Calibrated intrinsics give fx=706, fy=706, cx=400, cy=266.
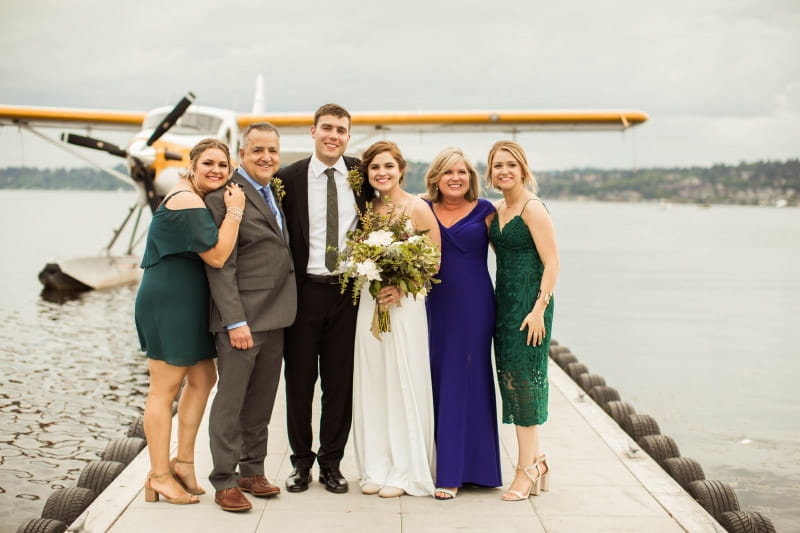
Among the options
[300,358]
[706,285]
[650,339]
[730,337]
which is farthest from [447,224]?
[706,285]

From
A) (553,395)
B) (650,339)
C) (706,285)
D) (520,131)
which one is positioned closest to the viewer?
(553,395)

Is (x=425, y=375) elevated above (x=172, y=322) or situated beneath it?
situated beneath

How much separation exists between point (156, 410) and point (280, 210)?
48.8 inches

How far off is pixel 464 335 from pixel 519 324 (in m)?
0.31

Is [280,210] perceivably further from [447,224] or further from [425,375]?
[425,375]

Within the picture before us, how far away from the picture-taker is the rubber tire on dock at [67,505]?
3.83 meters

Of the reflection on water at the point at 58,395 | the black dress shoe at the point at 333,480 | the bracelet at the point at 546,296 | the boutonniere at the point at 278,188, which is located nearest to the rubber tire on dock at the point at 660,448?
the bracelet at the point at 546,296

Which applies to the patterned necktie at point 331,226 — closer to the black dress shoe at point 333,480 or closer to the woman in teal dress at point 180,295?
the woman in teal dress at point 180,295

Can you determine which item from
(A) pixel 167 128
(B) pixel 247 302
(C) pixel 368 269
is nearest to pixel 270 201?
(B) pixel 247 302

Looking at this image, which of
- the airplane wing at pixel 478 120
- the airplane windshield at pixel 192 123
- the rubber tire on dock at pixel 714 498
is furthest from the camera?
the airplane wing at pixel 478 120

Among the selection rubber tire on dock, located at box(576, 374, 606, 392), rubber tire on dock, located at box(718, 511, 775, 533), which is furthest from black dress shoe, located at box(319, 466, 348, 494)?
rubber tire on dock, located at box(576, 374, 606, 392)

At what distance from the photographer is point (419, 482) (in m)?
3.89

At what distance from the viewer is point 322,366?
4.02 metres

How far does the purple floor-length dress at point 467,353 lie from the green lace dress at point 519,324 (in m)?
0.09
